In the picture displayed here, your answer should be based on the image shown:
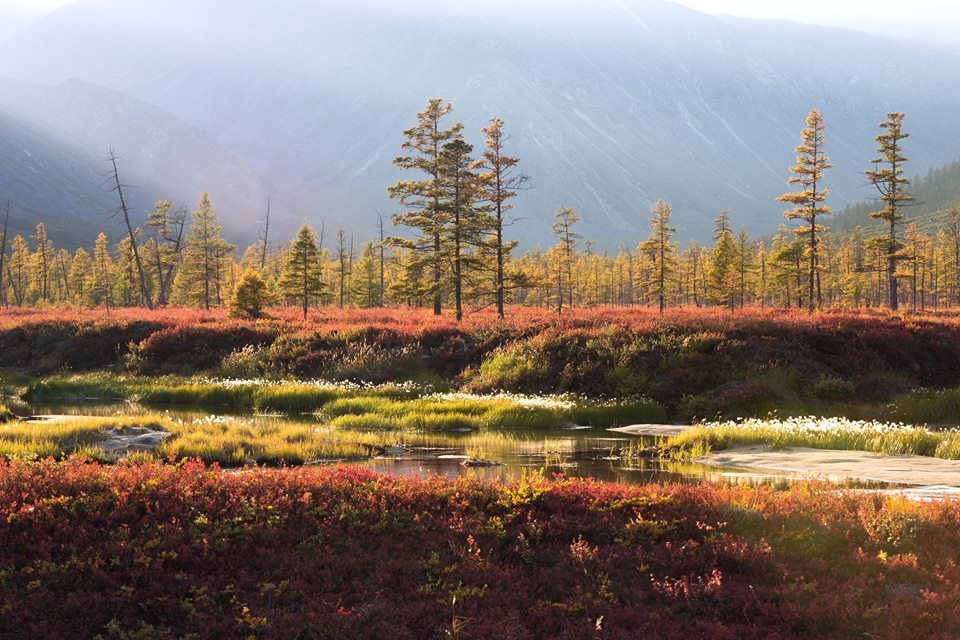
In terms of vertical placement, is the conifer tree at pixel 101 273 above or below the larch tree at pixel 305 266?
above

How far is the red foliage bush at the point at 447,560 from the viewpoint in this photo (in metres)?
6.43

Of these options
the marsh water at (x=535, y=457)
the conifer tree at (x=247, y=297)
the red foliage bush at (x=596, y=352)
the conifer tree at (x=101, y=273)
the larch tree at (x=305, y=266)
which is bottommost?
the marsh water at (x=535, y=457)

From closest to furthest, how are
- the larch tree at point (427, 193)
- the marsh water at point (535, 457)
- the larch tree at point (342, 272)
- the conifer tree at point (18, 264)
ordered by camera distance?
the marsh water at point (535, 457) → the larch tree at point (427, 193) → the larch tree at point (342, 272) → the conifer tree at point (18, 264)

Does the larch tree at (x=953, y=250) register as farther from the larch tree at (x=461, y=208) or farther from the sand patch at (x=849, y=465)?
the sand patch at (x=849, y=465)

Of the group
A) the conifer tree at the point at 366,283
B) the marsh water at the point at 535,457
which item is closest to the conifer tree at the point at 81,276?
the conifer tree at the point at 366,283

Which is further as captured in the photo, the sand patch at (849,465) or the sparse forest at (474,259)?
the sparse forest at (474,259)

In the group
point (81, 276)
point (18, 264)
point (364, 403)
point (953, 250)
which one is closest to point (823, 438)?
point (364, 403)

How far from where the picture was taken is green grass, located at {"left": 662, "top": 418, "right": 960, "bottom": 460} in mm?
16641

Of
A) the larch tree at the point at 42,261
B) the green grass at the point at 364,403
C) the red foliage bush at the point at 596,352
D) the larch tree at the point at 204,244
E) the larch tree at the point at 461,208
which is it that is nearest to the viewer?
the green grass at the point at 364,403

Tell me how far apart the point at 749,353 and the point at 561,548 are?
20.8 metres

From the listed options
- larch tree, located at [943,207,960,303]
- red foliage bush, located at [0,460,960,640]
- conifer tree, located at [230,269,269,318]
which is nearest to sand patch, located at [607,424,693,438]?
red foliage bush, located at [0,460,960,640]

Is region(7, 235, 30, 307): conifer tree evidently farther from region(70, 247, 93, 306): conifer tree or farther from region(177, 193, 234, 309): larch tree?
region(177, 193, 234, 309): larch tree

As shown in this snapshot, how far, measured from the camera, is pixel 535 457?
16625 millimetres

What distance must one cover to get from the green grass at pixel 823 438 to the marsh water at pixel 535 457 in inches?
51.0
